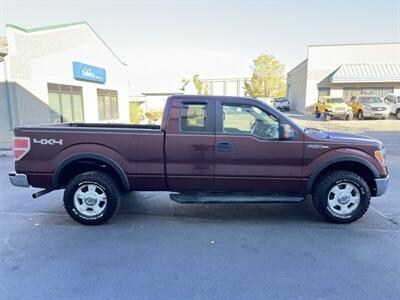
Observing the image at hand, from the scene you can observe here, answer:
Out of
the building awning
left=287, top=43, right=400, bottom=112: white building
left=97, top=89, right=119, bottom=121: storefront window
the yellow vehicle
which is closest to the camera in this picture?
left=97, top=89, right=119, bottom=121: storefront window

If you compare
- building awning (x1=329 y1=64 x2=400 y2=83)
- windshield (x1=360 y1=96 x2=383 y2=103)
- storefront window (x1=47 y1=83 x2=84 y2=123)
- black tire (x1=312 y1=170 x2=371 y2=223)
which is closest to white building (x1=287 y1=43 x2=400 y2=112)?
building awning (x1=329 y1=64 x2=400 y2=83)

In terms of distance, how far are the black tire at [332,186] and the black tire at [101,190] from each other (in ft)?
Result: 9.99

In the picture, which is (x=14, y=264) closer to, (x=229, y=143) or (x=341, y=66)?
(x=229, y=143)

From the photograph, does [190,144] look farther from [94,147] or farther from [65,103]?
[65,103]

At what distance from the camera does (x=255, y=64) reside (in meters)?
48.7

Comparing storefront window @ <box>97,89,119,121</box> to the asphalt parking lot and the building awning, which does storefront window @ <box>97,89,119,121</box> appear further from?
the building awning

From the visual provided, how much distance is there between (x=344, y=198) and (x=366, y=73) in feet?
101

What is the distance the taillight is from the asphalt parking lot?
43.3 inches

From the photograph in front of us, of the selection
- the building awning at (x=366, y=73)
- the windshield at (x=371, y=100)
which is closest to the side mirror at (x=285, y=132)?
the windshield at (x=371, y=100)

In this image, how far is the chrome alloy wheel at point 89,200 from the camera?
14.0ft

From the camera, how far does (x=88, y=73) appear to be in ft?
59.4

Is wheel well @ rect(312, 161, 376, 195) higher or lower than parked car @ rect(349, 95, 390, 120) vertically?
lower

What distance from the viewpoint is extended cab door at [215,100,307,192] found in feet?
13.6

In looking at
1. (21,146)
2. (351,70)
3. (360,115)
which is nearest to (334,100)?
(360,115)
